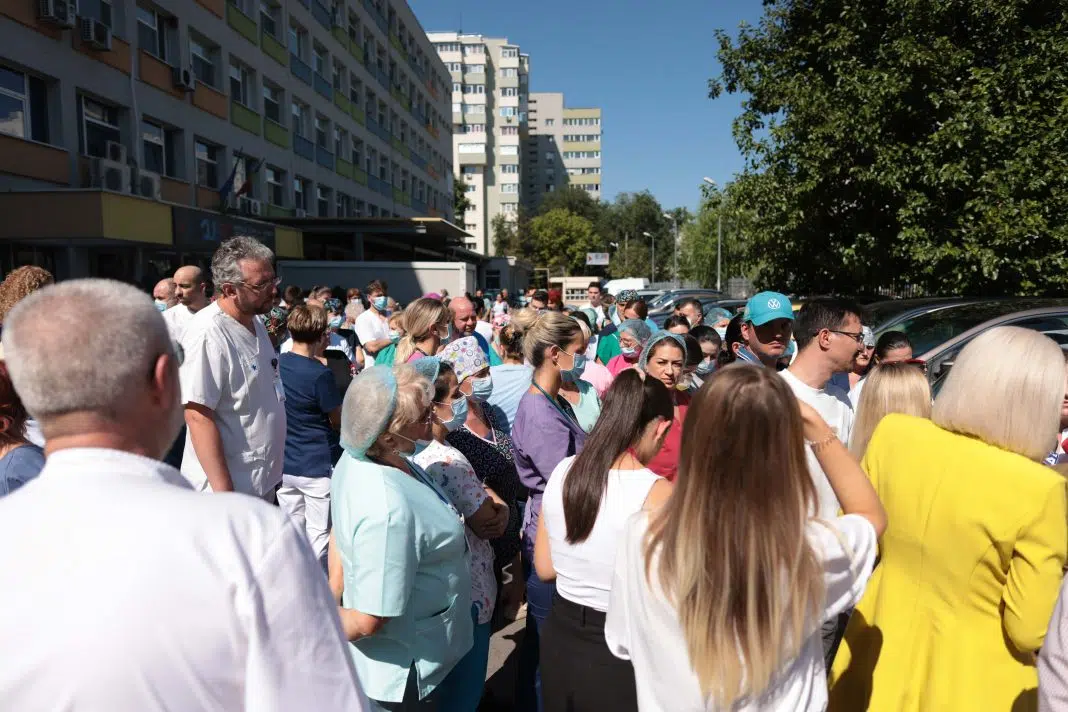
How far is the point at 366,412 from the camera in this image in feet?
8.79

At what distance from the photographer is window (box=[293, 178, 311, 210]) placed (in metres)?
31.7

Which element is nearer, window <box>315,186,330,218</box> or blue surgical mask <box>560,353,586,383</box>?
blue surgical mask <box>560,353,586,383</box>

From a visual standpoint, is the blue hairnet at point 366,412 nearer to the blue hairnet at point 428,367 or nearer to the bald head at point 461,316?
the blue hairnet at point 428,367

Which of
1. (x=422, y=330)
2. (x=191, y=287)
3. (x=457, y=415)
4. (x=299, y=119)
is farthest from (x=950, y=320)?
(x=299, y=119)

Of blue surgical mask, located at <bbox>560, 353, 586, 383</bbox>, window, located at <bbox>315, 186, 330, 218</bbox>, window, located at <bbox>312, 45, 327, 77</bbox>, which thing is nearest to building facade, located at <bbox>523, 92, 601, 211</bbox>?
window, located at <bbox>312, 45, 327, 77</bbox>

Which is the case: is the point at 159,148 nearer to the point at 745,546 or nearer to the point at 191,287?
the point at 191,287

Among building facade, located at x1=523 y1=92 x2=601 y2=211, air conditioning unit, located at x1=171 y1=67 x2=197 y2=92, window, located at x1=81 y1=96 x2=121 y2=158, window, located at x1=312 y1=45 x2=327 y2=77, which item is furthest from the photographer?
building facade, located at x1=523 y1=92 x2=601 y2=211

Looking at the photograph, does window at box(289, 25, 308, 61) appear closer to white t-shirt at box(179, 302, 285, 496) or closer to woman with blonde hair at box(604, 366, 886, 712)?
white t-shirt at box(179, 302, 285, 496)

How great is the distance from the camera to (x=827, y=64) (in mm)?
13438

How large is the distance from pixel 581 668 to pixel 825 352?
1954 mm

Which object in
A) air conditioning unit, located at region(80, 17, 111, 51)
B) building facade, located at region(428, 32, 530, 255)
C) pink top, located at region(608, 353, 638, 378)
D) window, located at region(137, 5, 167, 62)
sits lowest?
pink top, located at region(608, 353, 638, 378)

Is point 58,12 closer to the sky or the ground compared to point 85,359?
closer to the sky

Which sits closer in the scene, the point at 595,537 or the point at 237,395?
the point at 595,537

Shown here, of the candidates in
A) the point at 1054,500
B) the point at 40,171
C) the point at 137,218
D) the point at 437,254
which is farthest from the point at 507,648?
the point at 437,254
